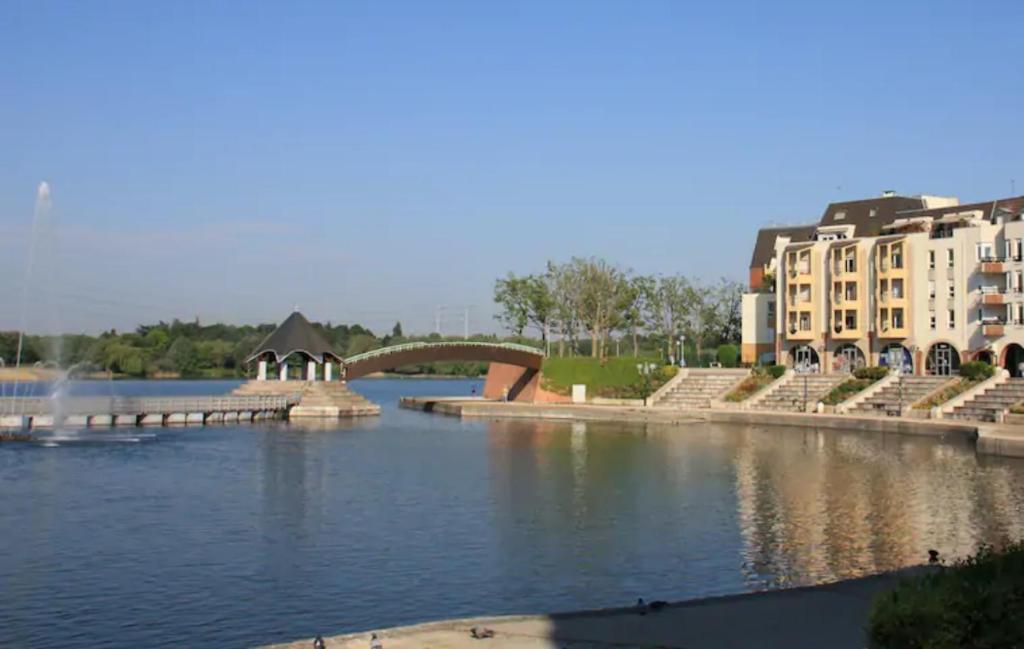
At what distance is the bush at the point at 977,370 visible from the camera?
62.0m

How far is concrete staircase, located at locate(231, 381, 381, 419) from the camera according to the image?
73.9m

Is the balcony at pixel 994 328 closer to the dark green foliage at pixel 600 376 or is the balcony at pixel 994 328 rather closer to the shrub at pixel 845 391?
the shrub at pixel 845 391

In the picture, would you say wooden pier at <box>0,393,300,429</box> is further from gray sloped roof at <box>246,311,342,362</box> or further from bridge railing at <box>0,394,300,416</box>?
gray sloped roof at <box>246,311,342,362</box>

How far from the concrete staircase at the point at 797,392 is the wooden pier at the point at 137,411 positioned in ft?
108

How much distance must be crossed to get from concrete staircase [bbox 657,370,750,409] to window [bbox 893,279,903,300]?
11828mm

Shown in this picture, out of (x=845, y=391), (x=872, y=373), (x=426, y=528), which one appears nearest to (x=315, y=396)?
(x=845, y=391)

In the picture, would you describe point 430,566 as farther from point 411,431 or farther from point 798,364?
point 798,364

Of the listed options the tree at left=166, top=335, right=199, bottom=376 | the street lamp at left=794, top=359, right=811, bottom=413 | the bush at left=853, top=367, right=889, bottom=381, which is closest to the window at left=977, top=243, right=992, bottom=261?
the bush at left=853, top=367, right=889, bottom=381

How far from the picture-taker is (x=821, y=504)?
3309 centimetres

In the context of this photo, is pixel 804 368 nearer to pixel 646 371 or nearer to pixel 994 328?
pixel 646 371

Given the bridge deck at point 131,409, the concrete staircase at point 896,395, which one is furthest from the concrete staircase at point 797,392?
the bridge deck at point 131,409

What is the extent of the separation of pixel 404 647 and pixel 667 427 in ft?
172

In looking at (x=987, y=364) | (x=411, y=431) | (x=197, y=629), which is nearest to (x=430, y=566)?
(x=197, y=629)

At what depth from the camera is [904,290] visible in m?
72.2
